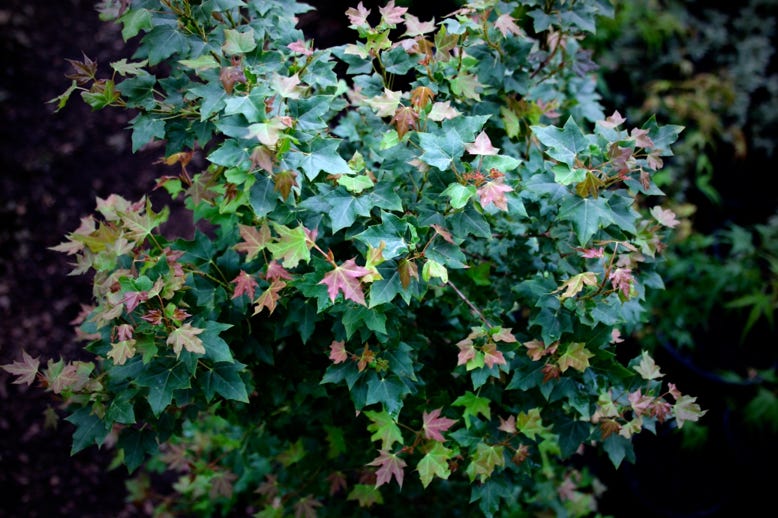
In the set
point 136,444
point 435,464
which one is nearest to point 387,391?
point 435,464

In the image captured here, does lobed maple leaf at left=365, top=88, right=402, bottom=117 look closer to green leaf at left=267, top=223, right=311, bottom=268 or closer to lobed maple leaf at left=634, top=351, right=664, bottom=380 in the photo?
green leaf at left=267, top=223, right=311, bottom=268

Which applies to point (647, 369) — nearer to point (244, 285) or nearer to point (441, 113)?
point (441, 113)

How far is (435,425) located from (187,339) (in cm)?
75

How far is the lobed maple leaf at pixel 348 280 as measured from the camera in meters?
1.42

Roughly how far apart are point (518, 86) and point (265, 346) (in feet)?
3.71

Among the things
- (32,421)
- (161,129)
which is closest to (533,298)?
(161,129)

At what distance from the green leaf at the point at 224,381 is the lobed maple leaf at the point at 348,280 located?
0.39m

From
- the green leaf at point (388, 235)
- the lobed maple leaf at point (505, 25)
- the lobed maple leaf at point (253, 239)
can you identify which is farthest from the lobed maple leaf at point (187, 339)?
the lobed maple leaf at point (505, 25)

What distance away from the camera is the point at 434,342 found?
6.96ft

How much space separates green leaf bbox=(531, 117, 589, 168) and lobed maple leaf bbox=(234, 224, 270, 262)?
747mm

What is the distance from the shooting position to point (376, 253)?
56.4 inches

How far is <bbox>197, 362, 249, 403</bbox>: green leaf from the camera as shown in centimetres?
163

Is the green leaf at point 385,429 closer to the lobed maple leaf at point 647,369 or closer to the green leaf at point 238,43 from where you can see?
the lobed maple leaf at point 647,369

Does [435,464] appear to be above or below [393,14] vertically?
below
